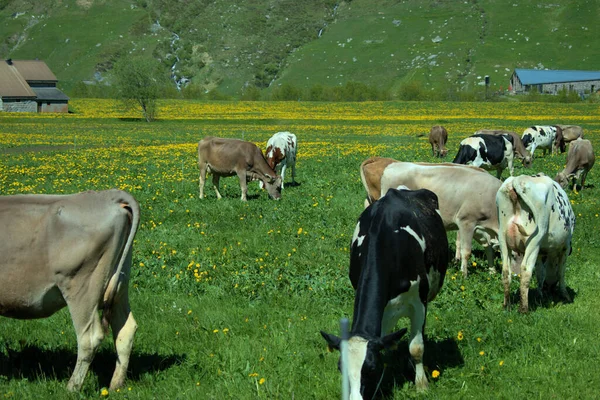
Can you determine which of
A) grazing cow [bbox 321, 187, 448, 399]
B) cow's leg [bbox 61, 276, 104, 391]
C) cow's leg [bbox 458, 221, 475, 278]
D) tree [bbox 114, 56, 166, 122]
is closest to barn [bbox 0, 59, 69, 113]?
tree [bbox 114, 56, 166, 122]

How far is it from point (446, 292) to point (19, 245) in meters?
6.13

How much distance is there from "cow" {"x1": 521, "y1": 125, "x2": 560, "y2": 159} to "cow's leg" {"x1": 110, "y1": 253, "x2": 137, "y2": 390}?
30928 millimetres

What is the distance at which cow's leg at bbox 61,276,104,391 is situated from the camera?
6.16 m

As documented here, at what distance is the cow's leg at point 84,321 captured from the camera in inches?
243

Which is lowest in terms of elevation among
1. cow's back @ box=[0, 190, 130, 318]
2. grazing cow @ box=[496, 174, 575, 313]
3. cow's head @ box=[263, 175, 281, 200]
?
cow's head @ box=[263, 175, 281, 200]

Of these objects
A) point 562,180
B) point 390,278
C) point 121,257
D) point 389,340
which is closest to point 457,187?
point 390,278

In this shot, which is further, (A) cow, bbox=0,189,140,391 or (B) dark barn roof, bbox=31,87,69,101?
(B) dark barn roof, bbox=31,87,69,101

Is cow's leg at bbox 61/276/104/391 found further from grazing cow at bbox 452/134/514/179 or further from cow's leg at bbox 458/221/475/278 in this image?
grazing cow at bbox 452/134/514/179

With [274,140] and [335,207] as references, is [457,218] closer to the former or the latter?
[335,207]

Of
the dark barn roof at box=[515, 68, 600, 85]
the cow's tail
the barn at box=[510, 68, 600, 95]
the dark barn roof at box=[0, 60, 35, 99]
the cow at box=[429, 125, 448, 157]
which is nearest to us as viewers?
the cow's tail

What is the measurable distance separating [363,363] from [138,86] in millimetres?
72957

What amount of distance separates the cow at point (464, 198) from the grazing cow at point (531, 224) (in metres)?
1.88

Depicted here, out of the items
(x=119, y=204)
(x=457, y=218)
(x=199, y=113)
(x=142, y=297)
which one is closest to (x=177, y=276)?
(x=142, y=297)

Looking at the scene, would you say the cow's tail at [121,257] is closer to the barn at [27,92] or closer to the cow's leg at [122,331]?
the cow's leg at [122,331]
